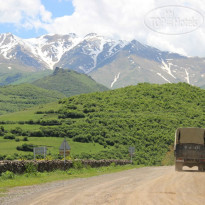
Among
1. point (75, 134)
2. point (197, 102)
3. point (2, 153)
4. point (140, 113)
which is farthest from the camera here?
point (197, 102)

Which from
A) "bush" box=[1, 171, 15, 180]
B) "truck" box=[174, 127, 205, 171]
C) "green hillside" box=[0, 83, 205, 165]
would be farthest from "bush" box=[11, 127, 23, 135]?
"bush" box=[1, 171, 15, 180]

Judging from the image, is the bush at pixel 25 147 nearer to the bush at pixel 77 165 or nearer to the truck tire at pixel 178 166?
the bush at pixel 77 165

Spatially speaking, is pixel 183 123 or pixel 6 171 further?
pixel 183 123

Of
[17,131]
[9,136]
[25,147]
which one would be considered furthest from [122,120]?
[25,147]

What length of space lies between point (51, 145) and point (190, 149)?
243ft

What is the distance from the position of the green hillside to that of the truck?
51692mm

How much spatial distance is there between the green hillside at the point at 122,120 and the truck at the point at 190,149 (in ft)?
170

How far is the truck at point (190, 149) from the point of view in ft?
132

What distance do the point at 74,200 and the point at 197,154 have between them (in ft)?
82.9

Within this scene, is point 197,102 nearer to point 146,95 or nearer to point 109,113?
point 146,95

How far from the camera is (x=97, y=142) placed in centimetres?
11881

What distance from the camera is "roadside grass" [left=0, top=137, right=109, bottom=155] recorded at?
344 feet

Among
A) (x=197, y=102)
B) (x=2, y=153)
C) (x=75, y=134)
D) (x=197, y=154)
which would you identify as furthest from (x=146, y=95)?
(x=197, y=154)

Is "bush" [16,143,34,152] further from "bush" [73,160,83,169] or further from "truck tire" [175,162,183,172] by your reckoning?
"truck tire" [175,162,183,172]
